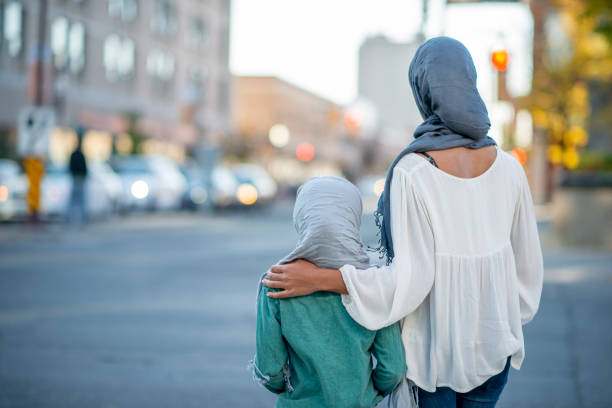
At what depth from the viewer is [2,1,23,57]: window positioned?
108 feet

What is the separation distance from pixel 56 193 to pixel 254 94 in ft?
189

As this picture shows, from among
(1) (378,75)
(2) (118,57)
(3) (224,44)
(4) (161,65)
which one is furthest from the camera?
(1) (378,75)

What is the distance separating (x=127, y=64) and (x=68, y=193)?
955 inches

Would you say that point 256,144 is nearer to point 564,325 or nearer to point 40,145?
point 40,145

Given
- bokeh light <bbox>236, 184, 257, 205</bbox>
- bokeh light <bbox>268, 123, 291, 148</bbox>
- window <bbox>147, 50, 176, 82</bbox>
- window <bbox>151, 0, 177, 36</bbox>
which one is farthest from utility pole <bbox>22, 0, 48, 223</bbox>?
bokeh light <bbox>268, 123, 291, 148</bbox>

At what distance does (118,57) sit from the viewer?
42.2 meters

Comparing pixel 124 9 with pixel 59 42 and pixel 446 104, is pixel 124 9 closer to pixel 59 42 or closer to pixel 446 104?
pixel 59 42

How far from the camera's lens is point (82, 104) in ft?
126

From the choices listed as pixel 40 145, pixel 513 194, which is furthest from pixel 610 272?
pixel 40 145

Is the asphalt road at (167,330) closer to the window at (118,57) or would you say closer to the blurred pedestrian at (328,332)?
the blurred pedestrian at (328,332)

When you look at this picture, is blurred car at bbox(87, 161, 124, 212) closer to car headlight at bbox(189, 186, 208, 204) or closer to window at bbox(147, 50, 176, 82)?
car headlight at bbox(189, 186, 208, 204)

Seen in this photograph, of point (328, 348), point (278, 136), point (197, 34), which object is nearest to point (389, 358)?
point (328, 348)

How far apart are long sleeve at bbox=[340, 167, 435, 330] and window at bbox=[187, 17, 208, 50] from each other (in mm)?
50152

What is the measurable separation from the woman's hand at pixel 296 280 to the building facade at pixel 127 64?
89.9 feet
